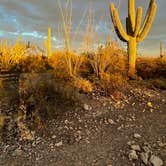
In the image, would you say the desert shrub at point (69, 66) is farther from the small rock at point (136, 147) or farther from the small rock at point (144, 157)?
the small rock at point (144, 157)

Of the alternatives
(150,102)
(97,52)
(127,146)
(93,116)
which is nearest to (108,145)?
(127,146)

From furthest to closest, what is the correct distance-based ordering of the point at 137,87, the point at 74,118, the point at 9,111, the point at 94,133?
the point at 137,87
the point at 9,111
the point at 74,118
the point at 94,133

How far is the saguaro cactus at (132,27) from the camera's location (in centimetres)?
1029

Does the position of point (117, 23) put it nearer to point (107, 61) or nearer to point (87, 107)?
point (107, 61)

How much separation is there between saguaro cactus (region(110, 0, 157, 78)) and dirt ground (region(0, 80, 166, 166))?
10.9ft

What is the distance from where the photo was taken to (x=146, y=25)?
419 inches

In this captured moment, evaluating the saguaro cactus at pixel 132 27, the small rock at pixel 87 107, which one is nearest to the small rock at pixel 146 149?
the small rock at pixel 87 107

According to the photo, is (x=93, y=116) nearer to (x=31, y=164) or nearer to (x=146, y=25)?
(x=31, y=164)

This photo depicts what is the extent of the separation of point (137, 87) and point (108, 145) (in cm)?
378

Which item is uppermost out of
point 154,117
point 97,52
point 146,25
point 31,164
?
point 146,25

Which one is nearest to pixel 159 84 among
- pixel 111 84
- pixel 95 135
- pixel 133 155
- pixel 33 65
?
pixel 111 84

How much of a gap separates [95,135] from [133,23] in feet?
20.0

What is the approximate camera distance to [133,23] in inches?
415

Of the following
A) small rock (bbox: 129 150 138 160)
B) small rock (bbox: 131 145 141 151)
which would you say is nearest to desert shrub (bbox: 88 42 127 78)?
small rock (bbox: 131 145 141 151)
